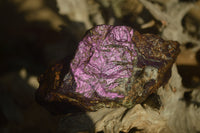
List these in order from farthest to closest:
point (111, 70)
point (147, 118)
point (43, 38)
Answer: point (43, 38), point (147, 118), point (111, 70)

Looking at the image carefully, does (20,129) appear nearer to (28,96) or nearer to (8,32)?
(28,96)

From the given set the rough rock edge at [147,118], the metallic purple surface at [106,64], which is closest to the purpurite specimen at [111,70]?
the metallic purple surface at [106,64]

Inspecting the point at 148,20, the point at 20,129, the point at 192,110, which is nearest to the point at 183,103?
the point at 192,110

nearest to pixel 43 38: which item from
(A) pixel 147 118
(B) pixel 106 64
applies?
(B) pixel 106 64

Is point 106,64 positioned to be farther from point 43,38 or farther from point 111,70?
point 43,38

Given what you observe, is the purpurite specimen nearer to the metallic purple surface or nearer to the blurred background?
the metallic purple surface

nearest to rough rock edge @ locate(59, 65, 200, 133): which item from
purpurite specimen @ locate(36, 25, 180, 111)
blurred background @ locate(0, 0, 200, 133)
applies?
purpurite specimen @ locate(36, 25, 180, 111)
